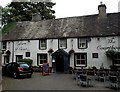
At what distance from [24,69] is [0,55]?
44.0 feet

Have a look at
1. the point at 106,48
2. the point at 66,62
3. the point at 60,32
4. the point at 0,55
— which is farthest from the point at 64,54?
the point at 0,55

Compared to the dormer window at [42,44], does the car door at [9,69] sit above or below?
below

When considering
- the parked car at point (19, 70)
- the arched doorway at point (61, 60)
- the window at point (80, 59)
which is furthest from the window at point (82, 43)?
the parked car at point (19, 70)

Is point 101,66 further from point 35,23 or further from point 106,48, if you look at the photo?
point 35,23

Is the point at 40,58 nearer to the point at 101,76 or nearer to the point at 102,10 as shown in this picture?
the point at 102,10

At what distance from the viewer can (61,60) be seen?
83.3 ft

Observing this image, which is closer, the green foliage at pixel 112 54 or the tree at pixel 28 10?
the green foliage at pixel 112 54

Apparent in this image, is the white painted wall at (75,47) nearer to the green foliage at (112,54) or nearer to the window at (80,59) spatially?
the window at (80,59)

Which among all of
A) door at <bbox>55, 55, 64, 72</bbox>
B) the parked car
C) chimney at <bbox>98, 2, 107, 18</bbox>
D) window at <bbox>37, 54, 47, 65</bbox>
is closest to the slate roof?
chimney at <bbox>98, 2, 107, 18</bbox>

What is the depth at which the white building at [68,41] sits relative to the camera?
23.4 metres

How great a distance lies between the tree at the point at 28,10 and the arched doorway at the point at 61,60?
23.9 meters

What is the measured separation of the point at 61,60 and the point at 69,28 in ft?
16.0

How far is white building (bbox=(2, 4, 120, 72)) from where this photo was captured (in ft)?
76.6

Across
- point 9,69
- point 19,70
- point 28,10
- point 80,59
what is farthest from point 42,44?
point 28,10
